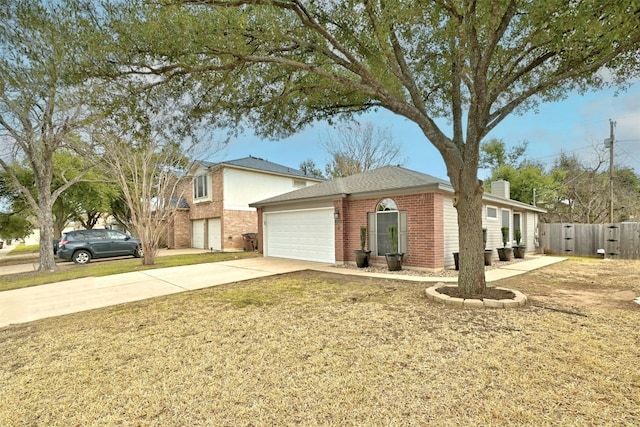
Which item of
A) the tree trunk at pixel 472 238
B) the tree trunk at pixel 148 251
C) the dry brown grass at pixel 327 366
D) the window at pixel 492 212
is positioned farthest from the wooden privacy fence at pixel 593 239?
the tree trunk at pixel 148 251

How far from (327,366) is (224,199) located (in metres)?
15.6

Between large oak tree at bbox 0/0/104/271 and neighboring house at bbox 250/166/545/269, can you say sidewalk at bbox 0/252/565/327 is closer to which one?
neighboring house at bbox 250/166/545/269

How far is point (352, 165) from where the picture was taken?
2578 centimetres

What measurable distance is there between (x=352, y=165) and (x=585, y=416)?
24.1m

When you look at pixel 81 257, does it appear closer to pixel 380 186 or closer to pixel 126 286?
pixel 126 286

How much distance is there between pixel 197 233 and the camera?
20703mm

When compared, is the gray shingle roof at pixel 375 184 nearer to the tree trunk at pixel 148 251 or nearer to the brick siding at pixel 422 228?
the brick siding at pixel 422 228

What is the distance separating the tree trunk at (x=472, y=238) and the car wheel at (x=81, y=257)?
15.8 meters

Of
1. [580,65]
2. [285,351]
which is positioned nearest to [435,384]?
[285,351]

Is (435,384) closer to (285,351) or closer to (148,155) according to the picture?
(285,351)

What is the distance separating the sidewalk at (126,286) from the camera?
232 inches

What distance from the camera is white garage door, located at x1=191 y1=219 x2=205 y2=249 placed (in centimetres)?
2008

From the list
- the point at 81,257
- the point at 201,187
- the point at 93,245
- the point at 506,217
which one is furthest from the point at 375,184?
the point at 81,257

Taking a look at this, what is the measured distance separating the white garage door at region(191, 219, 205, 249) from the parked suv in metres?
4.37
